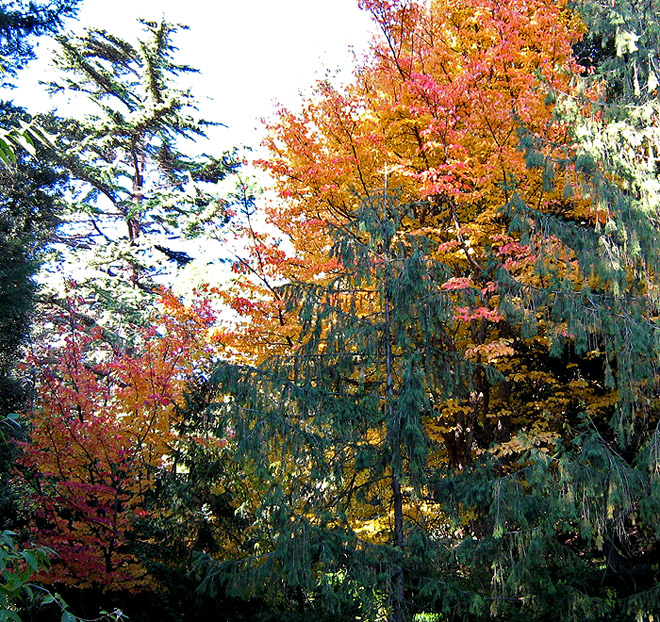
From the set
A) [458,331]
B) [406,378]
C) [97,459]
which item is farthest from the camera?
[458,331]

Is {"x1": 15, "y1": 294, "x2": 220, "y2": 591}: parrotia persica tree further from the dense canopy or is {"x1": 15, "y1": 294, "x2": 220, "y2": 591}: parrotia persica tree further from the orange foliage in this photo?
the orange foliage

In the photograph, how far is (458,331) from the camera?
9180 millimetres

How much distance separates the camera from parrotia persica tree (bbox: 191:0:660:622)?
5250 millimetres

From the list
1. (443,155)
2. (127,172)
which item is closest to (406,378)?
(443,155)

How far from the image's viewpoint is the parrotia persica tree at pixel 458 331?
17.2 feet

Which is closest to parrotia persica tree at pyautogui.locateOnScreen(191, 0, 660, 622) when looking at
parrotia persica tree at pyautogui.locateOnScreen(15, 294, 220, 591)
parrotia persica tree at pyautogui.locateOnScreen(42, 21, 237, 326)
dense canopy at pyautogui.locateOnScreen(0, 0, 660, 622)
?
dense canopy at pyautogui.locateOnScreen(0, 0, 660, 622)

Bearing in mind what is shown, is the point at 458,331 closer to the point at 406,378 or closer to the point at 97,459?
the point at 406,378

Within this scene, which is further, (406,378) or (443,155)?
(443,155)

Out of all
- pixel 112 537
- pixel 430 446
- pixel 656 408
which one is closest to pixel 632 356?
pixel 656 408

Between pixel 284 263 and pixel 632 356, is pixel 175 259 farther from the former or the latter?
pixel 632 356

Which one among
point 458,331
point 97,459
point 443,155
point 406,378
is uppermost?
point 443,155

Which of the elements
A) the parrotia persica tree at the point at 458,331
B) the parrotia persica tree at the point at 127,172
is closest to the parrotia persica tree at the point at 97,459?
the parrotia persica tree at the point at 458,331

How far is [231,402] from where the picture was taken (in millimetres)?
5285

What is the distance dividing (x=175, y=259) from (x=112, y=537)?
33.8ft
